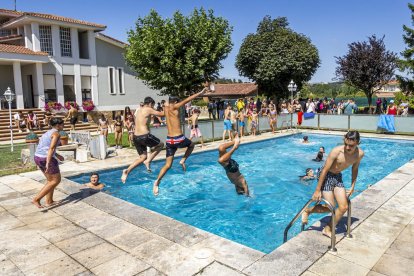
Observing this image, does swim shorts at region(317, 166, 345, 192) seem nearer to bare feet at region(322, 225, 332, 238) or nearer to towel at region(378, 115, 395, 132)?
bare feet at region(322, 225, 332, 238)

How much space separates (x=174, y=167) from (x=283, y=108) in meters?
12.7

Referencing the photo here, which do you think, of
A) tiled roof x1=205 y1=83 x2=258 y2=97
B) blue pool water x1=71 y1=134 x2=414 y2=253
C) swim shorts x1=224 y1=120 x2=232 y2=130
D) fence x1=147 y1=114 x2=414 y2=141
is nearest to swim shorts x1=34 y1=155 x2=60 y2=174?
blue pool water x1=71 y1=134 x2=414 y2=253

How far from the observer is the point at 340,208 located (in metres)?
4.89

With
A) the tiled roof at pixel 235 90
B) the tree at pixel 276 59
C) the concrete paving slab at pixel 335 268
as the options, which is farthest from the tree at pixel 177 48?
the tiled roof at pixel 235 90

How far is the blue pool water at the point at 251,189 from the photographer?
806cm

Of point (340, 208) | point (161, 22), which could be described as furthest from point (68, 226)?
point (161, 22)

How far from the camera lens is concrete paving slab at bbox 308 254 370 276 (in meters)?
4.00

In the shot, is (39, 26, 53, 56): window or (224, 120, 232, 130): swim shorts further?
(39, 26, 53, 56): window

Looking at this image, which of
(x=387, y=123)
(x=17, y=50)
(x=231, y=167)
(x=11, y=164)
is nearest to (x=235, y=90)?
(x=387, y=123)

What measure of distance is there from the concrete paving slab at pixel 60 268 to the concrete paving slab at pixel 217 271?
5.16ft

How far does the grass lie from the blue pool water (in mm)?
2069

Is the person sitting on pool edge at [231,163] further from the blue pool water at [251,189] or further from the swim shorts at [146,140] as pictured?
the swim shorts at [146,140]

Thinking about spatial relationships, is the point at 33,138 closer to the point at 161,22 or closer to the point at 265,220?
the point at 265,220

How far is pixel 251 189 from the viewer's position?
1091 cm
